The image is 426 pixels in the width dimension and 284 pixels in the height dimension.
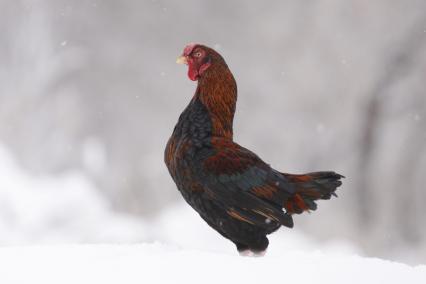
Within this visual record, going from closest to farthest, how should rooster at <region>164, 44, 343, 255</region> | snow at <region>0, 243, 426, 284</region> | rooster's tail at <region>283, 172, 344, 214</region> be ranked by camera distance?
snow at <region>0, 243, 426, 284</region>, rooster at <region>164, 44, 343, 255</region>, rooster's tail at <region>283, 172, 344, 214</region>

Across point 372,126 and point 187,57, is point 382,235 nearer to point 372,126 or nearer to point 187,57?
point 372,126

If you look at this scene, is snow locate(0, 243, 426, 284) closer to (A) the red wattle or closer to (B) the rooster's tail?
(B) the rooster's tail

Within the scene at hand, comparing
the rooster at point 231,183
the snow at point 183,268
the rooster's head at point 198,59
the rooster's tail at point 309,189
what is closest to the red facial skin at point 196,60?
the rooster's head at point 198,59

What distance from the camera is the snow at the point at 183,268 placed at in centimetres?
321

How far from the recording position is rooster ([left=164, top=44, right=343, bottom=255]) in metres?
4.17

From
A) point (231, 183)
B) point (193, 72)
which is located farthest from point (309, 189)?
point (193, 72)

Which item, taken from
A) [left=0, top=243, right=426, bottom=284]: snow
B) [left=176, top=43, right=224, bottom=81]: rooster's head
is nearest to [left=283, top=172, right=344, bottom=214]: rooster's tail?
[left=0, top=243, right=426, bottom=284]: snow

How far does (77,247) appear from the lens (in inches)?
156

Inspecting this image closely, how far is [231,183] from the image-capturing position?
4188 mm

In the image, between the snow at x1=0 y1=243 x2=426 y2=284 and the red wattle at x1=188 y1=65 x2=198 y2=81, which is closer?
the snow at x1=0 y1=243 x2=426 y2=284

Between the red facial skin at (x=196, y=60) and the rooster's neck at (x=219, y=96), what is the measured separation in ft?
0.19

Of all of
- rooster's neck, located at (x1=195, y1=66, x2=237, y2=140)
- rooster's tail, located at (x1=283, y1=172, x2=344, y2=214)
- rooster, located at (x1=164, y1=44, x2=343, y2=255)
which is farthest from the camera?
rooster's neck, located at (x1=195, y1=66, x2=237, y2=140)

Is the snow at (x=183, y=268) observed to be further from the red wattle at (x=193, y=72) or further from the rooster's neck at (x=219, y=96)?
the red wattle at (x=193, y=72)

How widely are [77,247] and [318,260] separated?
1422 mm
